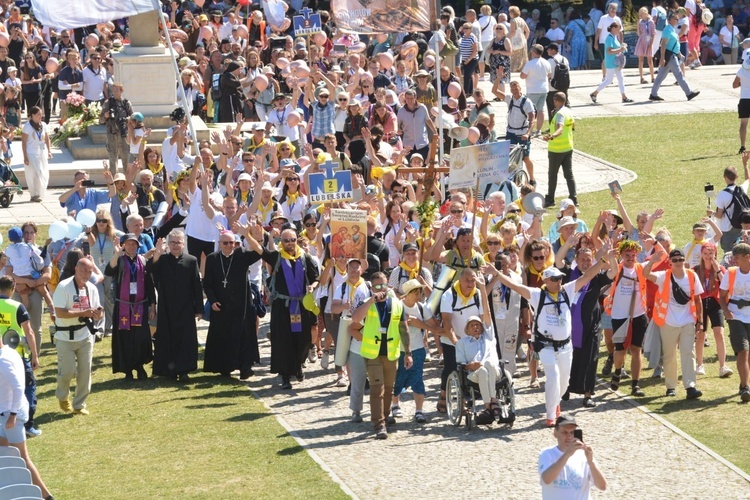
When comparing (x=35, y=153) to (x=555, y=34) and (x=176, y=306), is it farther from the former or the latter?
(x=555, y=34)

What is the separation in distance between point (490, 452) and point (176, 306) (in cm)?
416

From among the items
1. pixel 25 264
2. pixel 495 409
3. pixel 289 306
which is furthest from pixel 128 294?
pixel 495 409

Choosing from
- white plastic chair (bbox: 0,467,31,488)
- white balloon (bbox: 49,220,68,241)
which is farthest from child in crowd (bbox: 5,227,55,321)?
white plastic chair (bbox: 0,467,31,488)

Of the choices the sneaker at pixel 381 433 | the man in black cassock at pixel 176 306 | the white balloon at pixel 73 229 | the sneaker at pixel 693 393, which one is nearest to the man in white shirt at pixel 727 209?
the sneaker at pixel 693 393

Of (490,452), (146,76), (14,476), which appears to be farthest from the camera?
(146,76)

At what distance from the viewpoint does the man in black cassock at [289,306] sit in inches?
627

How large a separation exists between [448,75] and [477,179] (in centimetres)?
758

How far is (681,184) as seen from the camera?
24719mm

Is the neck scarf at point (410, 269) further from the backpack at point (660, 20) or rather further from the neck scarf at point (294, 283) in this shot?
the backpack at point (660, 20)

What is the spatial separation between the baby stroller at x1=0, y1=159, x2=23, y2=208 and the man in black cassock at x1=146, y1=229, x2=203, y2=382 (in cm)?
872

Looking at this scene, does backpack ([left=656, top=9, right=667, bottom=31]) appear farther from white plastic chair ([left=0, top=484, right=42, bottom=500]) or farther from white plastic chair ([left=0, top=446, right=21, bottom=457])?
white plastic chair ([left=0, top=484, right=42, bottom=500])

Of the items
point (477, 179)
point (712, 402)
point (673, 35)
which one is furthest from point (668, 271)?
point (673, 35)

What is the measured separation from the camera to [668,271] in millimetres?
15383

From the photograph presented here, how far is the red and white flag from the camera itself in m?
19.9
